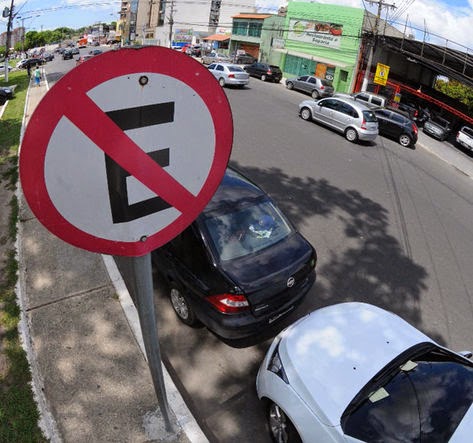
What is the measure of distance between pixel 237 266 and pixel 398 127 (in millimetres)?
15262

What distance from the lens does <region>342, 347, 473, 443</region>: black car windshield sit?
3078 millimetres

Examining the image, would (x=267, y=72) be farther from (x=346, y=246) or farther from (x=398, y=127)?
(x=346, y=246)

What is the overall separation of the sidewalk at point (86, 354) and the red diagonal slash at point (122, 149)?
8.32 feet

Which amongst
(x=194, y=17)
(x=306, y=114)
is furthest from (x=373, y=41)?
(x=194, y=17)

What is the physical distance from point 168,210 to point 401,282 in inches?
225

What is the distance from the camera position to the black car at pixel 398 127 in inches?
670

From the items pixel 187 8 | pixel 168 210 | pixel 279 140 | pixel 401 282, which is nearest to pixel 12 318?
pixel 168 210

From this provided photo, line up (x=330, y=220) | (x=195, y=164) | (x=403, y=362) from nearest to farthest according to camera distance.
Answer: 1. (x=195, y=164)
2. (x=403, y=362)
3. (x=330, y=220)

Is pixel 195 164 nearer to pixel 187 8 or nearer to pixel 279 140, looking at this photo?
pixel 279 140

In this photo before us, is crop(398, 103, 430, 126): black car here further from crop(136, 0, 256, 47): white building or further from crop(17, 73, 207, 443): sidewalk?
crop(136, 0, 256, 47): white building

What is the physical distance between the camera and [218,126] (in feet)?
5.69

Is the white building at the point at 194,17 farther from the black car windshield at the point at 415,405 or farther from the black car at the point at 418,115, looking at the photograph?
the black car windshield at the point at 415,405

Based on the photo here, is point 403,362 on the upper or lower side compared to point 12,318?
upper

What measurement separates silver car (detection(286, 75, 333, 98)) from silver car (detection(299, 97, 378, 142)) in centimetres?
865
